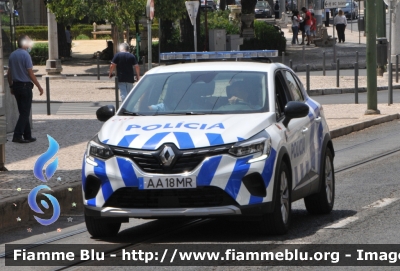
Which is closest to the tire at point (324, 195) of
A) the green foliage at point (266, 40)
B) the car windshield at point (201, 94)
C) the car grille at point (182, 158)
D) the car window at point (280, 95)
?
the car window at point (280, 95)

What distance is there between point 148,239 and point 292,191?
134 cm

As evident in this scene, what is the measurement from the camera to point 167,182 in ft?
26.6

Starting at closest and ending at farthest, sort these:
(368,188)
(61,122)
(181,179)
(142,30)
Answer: (181,179), (368,188), (61,122), (142,30)

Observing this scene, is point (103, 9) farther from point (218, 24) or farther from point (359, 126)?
point (218, 24)

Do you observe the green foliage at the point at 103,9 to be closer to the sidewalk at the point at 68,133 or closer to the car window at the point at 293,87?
the sidewalk at the point at 68,133

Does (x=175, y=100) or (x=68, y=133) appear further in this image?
(x=68, y=133)

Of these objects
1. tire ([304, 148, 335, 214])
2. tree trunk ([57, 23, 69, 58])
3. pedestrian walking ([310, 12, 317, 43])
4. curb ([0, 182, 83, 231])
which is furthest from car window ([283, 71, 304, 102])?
pedestrian walking ([310, 12, 317, 43])

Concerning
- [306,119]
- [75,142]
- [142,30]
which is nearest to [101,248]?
[306,119]

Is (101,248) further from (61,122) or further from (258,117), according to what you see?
(61,122)

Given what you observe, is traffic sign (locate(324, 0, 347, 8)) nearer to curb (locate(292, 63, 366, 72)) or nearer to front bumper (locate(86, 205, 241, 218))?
curb (locate(292, 63, 366, 72))

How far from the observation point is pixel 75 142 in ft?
55.1

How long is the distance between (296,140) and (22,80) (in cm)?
855

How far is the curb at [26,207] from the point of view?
9.91 metres

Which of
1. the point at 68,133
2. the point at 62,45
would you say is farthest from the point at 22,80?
the point at 62,45
